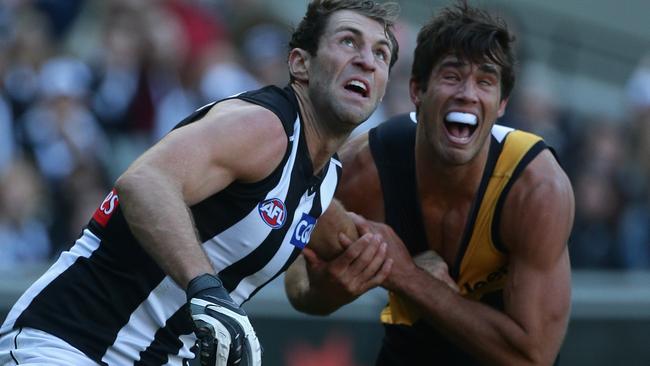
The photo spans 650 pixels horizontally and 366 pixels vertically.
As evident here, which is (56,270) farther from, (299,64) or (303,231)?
(299,64)

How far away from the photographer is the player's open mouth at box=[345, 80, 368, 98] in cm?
498

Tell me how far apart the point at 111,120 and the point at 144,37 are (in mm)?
702

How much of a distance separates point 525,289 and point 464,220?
0.44 metres

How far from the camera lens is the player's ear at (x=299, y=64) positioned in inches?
202

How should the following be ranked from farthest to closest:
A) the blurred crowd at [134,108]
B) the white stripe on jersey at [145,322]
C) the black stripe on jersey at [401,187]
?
1. the blurred crowd at [134,108]
2. the black stripe on jersey at [401,187]
3. the white stripe on jersey at [145,322]

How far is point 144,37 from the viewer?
9688 mm

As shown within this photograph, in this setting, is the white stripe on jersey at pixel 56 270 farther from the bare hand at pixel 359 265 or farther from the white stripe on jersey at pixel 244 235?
the bare hand at pixel 359 265

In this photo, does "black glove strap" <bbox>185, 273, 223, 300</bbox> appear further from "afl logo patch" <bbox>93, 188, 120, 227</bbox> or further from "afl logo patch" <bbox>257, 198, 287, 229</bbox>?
"afl logo patch" <bbox>93, 188, 120, 227</bbox>

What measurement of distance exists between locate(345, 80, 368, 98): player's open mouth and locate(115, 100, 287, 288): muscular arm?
0.48 meters

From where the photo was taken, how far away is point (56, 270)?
4.79 metres

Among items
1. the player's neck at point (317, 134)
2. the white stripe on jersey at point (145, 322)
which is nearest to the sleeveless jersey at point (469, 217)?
the player's neck at point (317, 134)

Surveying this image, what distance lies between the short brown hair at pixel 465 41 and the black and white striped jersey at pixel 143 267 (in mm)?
987

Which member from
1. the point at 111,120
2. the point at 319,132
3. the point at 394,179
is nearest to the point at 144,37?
the point at 111,120

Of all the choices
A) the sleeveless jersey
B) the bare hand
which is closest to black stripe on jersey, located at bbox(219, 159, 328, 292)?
the bare hand
